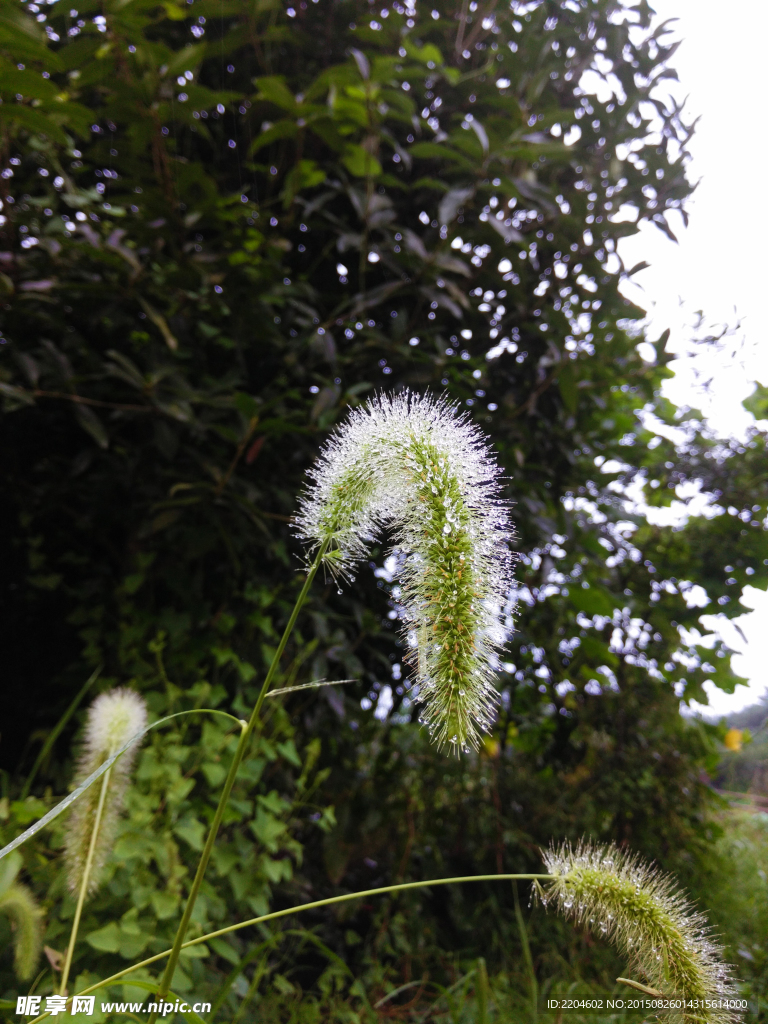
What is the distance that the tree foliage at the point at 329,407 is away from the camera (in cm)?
123

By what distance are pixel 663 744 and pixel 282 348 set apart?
150cm

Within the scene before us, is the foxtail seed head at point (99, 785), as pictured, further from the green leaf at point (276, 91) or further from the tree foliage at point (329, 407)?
the green leaf at point (276, 91)

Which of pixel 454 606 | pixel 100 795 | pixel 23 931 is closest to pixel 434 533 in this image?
pixel 454 606

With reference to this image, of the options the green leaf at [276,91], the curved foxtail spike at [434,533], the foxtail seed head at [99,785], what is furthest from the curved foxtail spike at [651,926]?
the green leaf at [276,91]

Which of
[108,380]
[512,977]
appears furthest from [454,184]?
[512,977]

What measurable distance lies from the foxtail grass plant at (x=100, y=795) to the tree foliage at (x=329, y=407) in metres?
0.21

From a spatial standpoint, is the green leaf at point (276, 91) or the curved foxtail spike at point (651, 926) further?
the green leaf at point (276, 91)

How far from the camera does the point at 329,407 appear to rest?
3.99 feet

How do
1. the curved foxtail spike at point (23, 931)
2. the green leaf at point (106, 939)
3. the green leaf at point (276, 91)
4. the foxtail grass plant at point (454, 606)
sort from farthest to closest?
1. the green leaf at point (276, 91)
2. the green leaf at point (106, 939)
3. the curved foxtail spike at point (23, 931)
4. the foxtail grass plant at point (454, 606)

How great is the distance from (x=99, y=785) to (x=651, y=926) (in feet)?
2.38

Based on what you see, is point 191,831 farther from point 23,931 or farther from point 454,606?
point 454,606

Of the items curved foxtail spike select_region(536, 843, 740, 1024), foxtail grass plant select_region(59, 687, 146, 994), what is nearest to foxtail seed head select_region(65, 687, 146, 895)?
foxtail grass plant select_region(59, 687, 146, 994)

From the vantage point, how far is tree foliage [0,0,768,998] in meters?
1.23

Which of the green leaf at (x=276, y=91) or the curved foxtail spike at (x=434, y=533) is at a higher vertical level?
the green leaf at (x=276, y=91)
